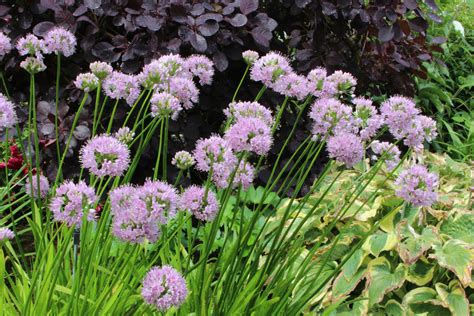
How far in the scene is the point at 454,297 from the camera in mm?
2336

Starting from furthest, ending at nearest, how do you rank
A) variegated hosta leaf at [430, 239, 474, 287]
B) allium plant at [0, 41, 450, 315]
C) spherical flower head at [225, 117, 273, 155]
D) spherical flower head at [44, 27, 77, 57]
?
1. variegated hosta leaf at [430, 239, 474, 287]
2. spherical flower head at [44, 27, 77, 57]
3. spherical flower head at [225, 117, 273, 155]
4. allium plant at [0, 41, 450, 315]

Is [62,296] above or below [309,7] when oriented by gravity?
below

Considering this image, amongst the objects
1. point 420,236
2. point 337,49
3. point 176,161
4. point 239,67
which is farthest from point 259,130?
point 337,49

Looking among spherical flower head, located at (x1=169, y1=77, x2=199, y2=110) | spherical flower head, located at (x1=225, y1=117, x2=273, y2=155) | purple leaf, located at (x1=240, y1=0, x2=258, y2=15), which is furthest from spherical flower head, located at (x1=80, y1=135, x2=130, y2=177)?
purple leaf, located at (x1=240, y1=0, x2=258, y2=15)

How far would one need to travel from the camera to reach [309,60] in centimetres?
338

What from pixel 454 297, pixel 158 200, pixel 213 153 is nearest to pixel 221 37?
pixel 454 297

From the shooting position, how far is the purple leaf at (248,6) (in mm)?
3049

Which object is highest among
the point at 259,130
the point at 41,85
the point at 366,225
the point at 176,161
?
the point at 259,130

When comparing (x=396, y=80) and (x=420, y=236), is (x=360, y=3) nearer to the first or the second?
(x=396, y=80)

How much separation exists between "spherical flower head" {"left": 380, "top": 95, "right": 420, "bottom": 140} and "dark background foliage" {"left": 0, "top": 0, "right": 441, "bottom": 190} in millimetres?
1342

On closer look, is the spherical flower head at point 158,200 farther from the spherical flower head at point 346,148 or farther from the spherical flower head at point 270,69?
the spherical flower head at point 270,69

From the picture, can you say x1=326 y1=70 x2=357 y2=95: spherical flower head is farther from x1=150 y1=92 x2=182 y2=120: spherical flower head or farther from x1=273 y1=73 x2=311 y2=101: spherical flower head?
x1=150 y1=92 x2=182 y2=120: spherical flower head

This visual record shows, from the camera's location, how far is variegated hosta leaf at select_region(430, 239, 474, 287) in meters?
2.30

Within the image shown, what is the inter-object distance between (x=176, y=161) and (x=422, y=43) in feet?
8.17
